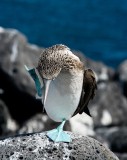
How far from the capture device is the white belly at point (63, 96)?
716 centimetres

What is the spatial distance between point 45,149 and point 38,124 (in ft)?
33.0

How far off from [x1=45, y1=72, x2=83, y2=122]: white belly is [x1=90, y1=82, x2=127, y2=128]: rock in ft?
36.0

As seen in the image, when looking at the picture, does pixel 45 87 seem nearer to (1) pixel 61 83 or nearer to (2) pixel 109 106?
(1) pixel 61 83

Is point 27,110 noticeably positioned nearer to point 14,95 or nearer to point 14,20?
point 14,95

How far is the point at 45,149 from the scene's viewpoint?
7.30 m

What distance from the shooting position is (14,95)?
18.4 metres

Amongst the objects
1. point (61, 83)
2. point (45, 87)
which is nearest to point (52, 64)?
point (45, 87)

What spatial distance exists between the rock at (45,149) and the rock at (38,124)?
9224 mm

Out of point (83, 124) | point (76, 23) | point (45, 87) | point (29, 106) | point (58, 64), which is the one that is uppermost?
point (58, 64)

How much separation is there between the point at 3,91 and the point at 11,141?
36.8 feet

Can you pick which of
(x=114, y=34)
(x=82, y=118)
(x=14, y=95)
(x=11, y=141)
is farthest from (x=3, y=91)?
(x=114, y=34)

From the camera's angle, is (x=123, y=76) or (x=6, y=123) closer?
(x=6, y=123)

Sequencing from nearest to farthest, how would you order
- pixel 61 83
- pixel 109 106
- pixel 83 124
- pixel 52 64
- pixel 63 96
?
pixel 52 64
pixel 61 83
pixel 63 96
pixel 83 124
pixel 109 106

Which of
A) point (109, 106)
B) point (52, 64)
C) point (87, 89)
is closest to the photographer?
point (52, 64)
